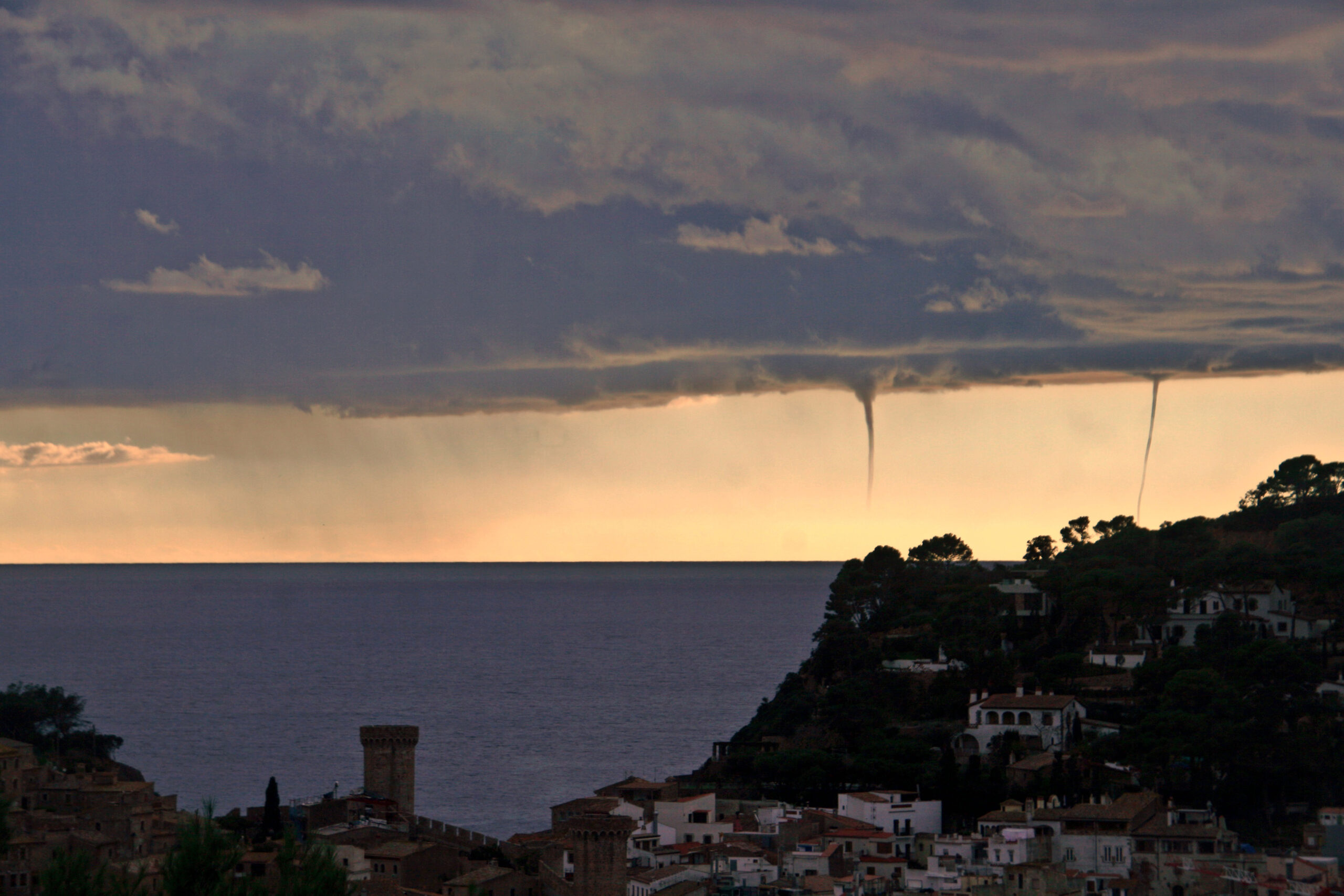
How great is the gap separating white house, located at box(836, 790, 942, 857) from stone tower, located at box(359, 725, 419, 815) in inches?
804

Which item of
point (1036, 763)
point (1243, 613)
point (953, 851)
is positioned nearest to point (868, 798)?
point (953, 851)

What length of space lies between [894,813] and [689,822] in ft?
28.0

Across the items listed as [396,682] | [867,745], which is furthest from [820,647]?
[396,682]

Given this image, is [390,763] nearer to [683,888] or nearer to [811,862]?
[811,862]

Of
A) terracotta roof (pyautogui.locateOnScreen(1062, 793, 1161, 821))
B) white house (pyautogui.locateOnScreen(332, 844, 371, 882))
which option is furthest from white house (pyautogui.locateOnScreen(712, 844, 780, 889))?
white house (pyautogui.locateOnScreen(332, 844, 371, 882))

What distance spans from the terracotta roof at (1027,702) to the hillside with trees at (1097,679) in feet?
5.79

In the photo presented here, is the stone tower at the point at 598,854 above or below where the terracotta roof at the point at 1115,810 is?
below

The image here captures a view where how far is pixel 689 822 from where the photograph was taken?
69000 millimetres

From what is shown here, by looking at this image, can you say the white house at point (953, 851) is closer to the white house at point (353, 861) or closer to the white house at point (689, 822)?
the white house at point (689, 822)

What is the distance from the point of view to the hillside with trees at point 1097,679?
75.0 meters

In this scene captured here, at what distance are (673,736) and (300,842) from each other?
6656 centimetres

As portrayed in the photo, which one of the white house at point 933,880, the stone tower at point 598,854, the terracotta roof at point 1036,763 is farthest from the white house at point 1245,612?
the stone tower at point 598,854

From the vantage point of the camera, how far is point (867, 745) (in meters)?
82.4

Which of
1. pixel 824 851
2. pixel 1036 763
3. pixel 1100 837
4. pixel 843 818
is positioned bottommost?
pixel 824 851
